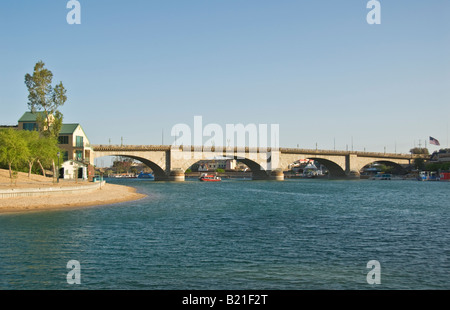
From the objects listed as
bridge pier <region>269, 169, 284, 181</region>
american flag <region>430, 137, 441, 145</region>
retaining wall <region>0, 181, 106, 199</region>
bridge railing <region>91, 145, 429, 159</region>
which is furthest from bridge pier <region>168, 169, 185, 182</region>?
american flag <region>430, 137, 441, 145</region>

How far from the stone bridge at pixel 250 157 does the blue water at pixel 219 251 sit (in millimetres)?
81063

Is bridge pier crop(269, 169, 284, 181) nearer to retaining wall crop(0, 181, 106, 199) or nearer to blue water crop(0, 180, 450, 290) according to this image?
retaining wall crop(0, 181, 106, 199)

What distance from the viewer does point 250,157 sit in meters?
139

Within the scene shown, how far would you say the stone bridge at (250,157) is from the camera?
121062 mm

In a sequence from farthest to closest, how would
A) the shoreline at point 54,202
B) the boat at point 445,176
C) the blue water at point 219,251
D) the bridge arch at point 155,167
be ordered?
1. the boat at point 445,176
2. the bridge arch at point 155,167
3. the shoreline at point 54,202
4. the blue water at point 219,251

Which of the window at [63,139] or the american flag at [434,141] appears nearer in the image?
the window at [63,139]

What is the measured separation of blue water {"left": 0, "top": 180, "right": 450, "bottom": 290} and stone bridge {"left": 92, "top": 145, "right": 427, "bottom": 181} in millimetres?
81063

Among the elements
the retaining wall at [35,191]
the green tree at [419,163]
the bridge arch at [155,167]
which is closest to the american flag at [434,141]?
the green tree at [419,163]

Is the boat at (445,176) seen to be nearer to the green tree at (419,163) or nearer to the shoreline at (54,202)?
the green tree at (419,163)

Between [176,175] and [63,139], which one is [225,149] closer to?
[176,175]

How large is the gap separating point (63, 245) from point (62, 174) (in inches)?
2587

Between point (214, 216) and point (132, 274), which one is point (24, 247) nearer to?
point (132, 274)

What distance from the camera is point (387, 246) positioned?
26.0m
